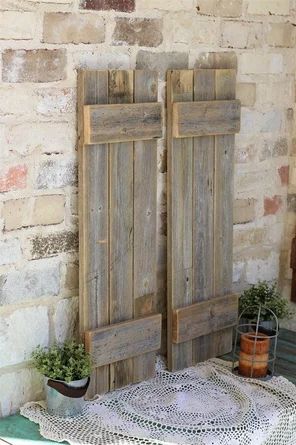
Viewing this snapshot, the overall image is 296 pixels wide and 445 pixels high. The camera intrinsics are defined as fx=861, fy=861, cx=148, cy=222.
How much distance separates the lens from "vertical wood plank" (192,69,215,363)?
3.67m

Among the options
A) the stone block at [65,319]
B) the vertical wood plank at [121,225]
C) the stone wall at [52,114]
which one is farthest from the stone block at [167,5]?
the stone block at [65,319]

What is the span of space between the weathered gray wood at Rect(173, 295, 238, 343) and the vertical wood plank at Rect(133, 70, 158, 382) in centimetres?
14

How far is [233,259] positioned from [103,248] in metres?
0.91

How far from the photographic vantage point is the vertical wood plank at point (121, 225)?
3.36 m

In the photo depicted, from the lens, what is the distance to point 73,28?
326cm

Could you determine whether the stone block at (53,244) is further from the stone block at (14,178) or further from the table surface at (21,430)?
the table surface at (21,430)

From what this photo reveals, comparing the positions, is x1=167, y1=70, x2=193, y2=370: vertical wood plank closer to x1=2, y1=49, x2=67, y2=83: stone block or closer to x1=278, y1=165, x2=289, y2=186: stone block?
x1=2, y1=49, x2=67, y2=83: stone block

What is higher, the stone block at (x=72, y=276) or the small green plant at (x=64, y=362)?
the stone block at (x=72, y=276)

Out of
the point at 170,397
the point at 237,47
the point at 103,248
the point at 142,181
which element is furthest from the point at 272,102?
the point at 170,397

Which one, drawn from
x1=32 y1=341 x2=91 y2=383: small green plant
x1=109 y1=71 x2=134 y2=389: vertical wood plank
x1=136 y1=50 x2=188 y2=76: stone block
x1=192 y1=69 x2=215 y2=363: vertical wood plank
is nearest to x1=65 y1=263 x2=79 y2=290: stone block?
x1=109 y1=71 x2=134 y2=389: vertical wood plank

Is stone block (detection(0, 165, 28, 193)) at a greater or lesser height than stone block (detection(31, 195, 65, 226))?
greater

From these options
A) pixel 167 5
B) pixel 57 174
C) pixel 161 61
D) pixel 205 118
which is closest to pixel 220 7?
pixel 167 5

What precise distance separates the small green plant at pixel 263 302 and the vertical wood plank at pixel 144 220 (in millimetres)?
575

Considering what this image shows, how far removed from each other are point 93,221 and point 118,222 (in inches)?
5.0
